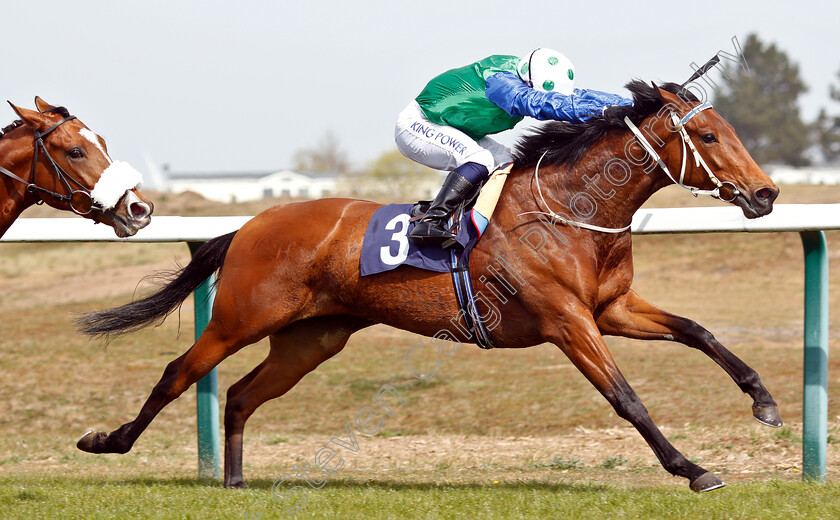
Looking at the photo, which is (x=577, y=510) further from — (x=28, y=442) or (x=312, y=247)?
(x=28, y=442)

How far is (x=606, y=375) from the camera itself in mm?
4523

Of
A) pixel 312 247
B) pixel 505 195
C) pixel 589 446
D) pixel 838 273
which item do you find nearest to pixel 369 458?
pixel 589 446

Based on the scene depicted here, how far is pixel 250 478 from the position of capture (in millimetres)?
5762

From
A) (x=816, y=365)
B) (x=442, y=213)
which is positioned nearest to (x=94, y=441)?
(x=442, y=213)

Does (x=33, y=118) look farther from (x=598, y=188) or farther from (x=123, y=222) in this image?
(x=598, y=188)

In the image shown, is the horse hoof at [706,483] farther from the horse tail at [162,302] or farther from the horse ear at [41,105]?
the horse ear at [41,105]

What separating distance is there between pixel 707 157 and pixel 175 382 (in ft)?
9.61

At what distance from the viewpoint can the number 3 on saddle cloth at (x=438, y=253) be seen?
4836 millimetres

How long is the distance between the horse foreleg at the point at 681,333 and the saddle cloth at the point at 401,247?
81 cm

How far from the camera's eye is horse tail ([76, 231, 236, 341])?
544cm

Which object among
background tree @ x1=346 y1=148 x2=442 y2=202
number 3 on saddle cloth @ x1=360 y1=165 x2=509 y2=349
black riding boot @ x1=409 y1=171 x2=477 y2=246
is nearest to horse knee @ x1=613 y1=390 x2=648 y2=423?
number 3 on saddle cloth @ x1=360 y1=165 x2=509 y2=349

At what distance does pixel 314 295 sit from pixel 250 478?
4.38 feet

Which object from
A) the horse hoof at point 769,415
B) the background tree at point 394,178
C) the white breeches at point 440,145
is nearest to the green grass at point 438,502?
the horse hoof at point 769,415

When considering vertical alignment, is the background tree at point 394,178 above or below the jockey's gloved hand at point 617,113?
below
